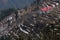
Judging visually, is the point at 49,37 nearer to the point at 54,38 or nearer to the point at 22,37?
the point at 54,38

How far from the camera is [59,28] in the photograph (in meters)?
4.83

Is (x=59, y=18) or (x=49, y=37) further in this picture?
(x=59, y=18)

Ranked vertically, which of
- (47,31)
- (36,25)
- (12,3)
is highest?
(47,31)

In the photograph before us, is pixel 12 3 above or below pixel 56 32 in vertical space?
below

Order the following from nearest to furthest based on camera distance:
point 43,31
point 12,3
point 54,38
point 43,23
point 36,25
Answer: point 54,38
point 43,31
point 43,23
point 36,25
point 12,3

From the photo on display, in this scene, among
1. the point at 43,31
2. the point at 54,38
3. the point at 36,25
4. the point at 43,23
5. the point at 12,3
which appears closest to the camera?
the point at 54,38

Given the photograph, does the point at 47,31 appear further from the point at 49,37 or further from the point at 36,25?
the point at 36,25

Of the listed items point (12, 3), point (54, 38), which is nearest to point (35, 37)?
point (54, 38)

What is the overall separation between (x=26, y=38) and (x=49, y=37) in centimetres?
53

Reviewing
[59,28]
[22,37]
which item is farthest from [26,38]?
[59,28]

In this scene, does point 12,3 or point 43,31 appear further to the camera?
point 12,3

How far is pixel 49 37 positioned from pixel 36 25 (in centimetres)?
158

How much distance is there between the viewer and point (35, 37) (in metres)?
4.91

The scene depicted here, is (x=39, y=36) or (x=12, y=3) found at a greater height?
(x=39, y=36)
